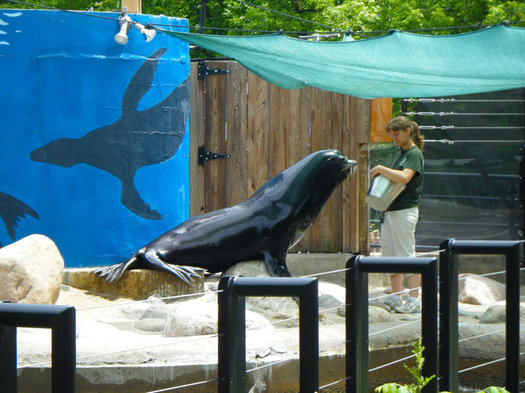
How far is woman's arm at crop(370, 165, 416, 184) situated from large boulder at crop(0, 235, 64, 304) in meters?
2.74

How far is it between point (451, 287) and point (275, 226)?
11.7 feet

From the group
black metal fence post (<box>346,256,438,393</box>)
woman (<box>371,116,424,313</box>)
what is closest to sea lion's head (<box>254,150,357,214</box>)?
woman (<box>371,116,424,313</box>)

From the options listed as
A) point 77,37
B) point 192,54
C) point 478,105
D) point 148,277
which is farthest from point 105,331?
point 192,54

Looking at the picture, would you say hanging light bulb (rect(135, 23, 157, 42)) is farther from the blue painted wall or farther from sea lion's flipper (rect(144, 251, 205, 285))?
sea lion's flipper (rect(144, 251, 205, 285))

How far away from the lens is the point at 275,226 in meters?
7.24

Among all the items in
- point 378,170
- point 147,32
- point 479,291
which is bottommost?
point 479,291

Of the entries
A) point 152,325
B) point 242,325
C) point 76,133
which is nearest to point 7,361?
point 242,325

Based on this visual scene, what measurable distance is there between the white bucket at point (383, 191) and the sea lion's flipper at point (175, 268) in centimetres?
168

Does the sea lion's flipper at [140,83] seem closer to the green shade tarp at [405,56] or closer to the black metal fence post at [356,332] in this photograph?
the green shade tarp at [405,56]

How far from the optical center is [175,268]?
7.15 metres

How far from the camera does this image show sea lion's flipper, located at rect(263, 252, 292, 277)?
23.4 feet

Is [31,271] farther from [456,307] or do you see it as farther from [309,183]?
[456,307]

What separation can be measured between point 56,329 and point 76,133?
5748 millimetres

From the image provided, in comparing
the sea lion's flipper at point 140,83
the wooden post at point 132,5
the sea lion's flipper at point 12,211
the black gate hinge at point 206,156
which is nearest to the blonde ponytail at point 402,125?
the sea lion's flipper at point 140,83
